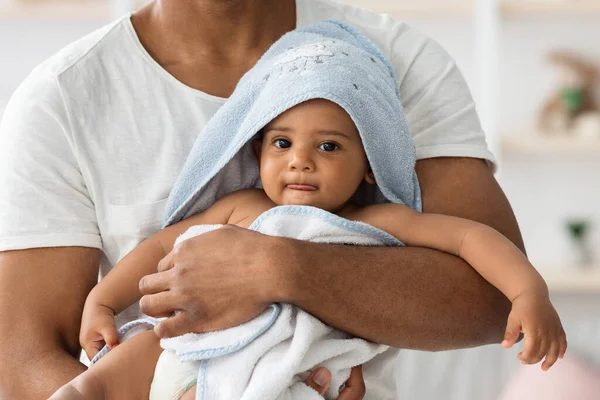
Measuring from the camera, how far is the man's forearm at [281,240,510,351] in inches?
51.4

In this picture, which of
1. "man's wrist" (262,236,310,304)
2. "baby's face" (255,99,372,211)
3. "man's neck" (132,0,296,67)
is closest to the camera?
"man's wrist" (262,236,310,304)

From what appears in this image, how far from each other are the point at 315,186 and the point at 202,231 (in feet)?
0.60

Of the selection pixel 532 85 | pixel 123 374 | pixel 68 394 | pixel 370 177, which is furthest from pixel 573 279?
pixel 68 394

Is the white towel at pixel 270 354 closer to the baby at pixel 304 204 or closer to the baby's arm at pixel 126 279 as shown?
the baby at pixel 304 204

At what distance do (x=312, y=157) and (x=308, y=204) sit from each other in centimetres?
7

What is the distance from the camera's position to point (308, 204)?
4.59 ft

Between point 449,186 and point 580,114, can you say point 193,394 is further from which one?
point 580,114

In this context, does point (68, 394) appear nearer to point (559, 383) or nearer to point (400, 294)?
point (400, 294)

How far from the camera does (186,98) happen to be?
163 centimetres

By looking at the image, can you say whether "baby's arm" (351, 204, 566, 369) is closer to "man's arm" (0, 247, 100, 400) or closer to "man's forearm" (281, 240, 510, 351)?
"man's forearm" (281, 240, 510, 351)

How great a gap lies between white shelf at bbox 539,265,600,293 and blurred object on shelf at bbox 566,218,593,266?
5cm

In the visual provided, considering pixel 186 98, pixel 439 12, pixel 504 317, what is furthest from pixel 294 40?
pixel 439 12

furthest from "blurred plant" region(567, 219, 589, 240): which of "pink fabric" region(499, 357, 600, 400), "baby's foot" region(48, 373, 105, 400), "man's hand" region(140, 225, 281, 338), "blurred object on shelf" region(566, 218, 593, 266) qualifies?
"baby's foot" region(48, 373, 105, 400)

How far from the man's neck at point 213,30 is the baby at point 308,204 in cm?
27
